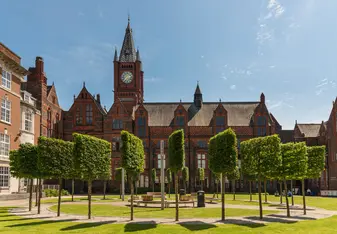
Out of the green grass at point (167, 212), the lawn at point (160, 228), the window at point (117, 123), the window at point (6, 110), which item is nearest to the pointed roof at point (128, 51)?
the window at point (117, 123)

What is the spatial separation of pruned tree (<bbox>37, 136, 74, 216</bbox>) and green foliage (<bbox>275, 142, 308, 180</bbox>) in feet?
50.9

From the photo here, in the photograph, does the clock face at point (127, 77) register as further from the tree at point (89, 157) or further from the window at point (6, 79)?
the tree at point (89, 157)

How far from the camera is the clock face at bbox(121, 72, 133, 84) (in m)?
78.1

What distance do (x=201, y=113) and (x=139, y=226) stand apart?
58028 millimetres

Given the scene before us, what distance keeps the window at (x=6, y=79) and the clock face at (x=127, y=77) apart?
1279 inches

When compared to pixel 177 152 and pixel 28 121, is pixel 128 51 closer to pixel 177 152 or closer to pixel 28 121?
pixel 28 121

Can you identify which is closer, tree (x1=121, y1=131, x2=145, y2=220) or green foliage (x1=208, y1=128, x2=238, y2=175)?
tree (x1=121, y1=131, x2=145, y2=220)

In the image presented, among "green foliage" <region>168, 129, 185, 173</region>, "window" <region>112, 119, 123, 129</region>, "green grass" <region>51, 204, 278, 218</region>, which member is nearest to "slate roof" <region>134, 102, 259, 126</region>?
"window" <region>112, 119, 123, 129</region>

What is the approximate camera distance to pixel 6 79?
1863 inches

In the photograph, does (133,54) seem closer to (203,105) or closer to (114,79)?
(114,79)

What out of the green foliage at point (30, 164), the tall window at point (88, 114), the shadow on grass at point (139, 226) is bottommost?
the shadow on grass at point (139, 226)

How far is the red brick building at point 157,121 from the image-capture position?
7025cm

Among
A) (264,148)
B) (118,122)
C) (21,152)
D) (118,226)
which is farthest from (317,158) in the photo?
(118,122)

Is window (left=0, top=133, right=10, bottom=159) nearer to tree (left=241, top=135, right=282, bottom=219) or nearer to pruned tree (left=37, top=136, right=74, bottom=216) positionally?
pruned tree (left=37, top=136, right=74, bottom=216)
